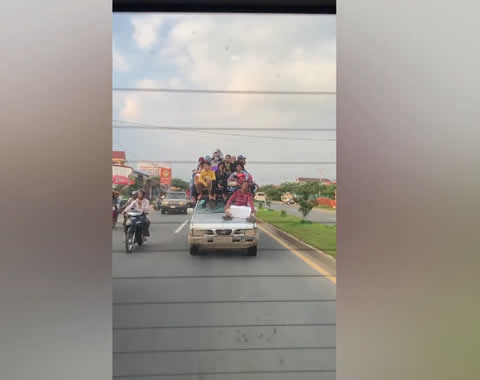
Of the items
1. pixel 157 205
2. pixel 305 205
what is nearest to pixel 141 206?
pixel 157 205

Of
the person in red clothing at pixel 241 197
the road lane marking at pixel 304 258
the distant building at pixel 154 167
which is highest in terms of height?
the distant building at pixel 154 167

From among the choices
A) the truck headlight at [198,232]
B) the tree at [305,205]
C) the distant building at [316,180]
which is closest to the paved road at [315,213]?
the tree at [305,205]

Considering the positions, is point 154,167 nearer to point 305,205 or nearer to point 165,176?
point 165,176

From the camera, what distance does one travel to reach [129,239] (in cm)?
130

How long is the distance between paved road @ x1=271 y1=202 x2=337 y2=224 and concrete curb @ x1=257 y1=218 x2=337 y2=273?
9 centimetres

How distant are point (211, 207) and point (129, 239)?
0.39m

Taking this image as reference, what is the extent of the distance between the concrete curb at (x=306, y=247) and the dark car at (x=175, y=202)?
1.14 feet

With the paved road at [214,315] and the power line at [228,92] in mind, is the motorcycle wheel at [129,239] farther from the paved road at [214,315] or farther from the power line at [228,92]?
the power line at [228,92]

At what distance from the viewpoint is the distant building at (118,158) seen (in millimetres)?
1261
